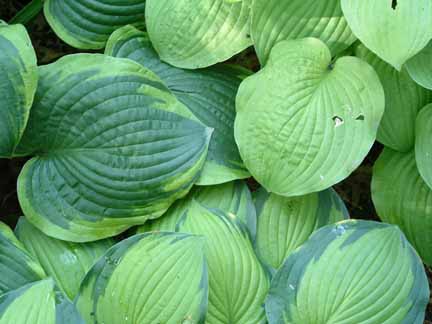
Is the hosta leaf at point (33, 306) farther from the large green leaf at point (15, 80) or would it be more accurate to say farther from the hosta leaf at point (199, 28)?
the hosta leaf at point (199, 28)

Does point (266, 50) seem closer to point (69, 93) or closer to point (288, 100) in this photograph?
point (288, 100)

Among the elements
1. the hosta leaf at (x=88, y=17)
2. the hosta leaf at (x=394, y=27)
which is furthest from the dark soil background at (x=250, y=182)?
the hosta leaf at (x=394, y=27)

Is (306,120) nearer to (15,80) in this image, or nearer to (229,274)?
(229,274)

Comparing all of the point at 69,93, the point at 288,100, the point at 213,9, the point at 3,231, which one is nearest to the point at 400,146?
the point at 288,100

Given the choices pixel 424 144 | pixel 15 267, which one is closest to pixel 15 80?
pixel 15 267

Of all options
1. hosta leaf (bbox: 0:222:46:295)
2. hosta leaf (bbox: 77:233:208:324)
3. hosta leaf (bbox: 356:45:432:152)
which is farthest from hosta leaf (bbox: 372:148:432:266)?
hosta leaf (bbox: 0:222:46:295)

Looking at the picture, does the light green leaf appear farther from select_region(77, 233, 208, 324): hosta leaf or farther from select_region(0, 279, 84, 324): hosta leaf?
select_region(0, 279, 84, 324): hosta leaf
